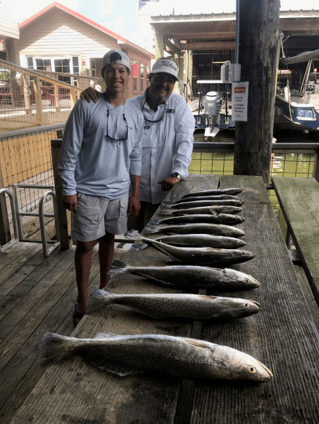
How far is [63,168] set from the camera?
8.82ft

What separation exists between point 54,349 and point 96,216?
69.1 inches

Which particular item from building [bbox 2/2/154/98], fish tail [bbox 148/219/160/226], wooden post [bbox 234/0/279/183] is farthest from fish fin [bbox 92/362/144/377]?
building [bbox 2/2/154/98]

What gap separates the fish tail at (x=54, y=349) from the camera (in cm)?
115

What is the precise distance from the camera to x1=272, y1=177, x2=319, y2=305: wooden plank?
2006 mm

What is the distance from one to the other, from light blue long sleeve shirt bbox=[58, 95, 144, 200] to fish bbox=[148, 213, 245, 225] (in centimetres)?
69

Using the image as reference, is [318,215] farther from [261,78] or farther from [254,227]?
[261,78]

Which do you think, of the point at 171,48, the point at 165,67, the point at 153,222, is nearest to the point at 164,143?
the point at 165,67

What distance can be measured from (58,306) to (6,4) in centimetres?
1757

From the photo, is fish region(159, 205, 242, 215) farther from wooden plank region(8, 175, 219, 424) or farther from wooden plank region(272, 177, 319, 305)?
wooden plank region(8, 175, 219, 424)

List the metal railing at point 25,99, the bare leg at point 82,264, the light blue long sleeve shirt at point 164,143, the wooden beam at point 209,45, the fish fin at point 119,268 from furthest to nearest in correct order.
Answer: the wooden beam at point 209,45 < the metal railing at point 25,99 < the light blue long sleeve shirt at point 164,143 < the bare leg at point 82,264 < the fish fin at point 119,268

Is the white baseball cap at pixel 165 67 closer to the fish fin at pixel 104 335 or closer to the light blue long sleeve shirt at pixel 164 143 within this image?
the light blue long sleeve shirt at pixel 164 143

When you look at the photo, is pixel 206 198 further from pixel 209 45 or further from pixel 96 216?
pixel 209 45

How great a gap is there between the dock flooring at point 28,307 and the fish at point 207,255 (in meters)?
1.51

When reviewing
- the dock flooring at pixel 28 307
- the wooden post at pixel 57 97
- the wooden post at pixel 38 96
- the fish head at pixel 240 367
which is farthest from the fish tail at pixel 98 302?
the wooden post at pixel 57 97
